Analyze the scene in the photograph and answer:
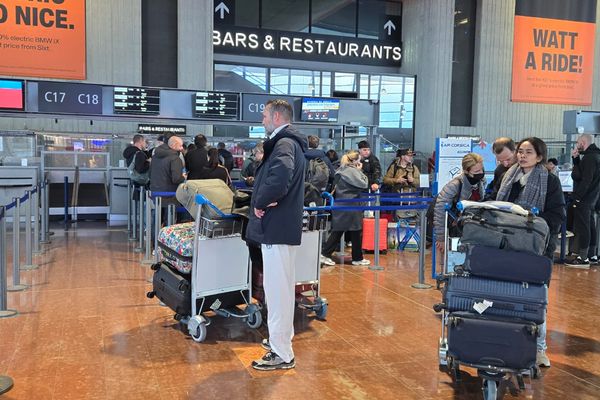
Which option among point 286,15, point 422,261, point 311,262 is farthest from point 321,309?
point 286,15

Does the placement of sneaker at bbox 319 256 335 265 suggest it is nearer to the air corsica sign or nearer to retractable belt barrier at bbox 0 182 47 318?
retractable belt barrier at bbox 0 182 47 318

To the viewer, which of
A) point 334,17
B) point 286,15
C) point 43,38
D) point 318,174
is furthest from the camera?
point 334,17

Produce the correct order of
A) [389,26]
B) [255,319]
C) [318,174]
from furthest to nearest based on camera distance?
[389,26], [318,174], [255,319]

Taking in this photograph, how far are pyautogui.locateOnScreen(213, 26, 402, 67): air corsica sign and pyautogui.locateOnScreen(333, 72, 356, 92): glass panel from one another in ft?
1.86

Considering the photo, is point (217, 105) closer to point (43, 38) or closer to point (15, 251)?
point (43, 38)

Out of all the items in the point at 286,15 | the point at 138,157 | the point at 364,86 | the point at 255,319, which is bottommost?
the point at 255,319

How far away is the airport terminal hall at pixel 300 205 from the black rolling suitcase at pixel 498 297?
0.04 feet

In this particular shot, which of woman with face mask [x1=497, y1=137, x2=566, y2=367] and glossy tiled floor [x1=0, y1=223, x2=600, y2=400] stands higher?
woman with face mask [x1=497, y1=137, x2=566, y2=367]

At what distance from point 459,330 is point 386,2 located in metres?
17.2

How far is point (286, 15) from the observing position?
17.8m

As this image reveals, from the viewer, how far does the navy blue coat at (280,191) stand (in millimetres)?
3637

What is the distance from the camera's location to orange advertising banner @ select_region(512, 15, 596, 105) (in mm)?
17453

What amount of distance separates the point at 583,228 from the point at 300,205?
5.99m

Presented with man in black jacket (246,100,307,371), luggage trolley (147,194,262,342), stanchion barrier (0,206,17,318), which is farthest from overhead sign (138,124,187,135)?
man in black jacket (246,100,307,371)
